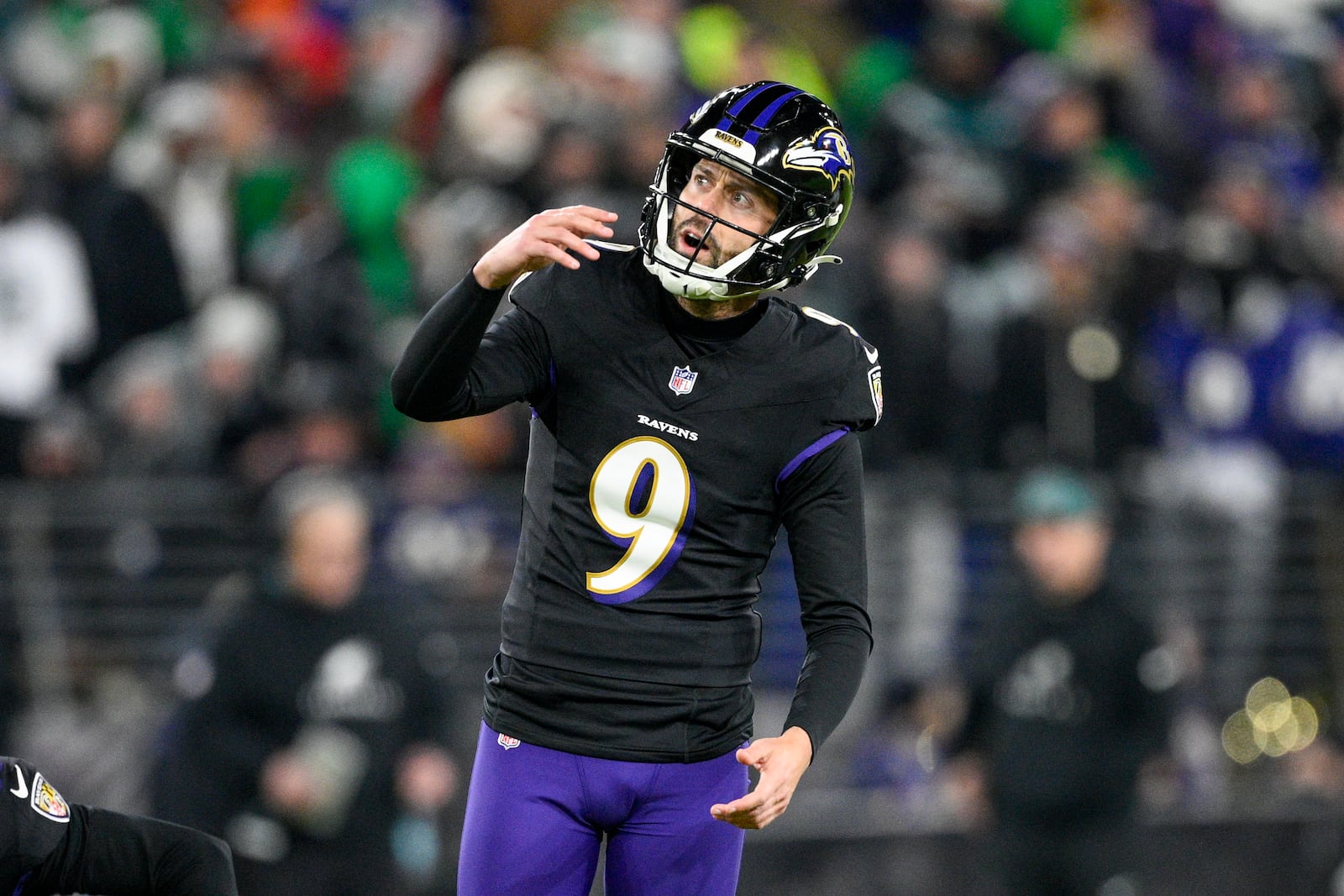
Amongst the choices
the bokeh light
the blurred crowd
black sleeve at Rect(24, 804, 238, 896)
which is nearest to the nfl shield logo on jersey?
black sleeve at Rect(24, 804, 238, 896)

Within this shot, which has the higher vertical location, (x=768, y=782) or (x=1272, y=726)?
(x=768, y=782)

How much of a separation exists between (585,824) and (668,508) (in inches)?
23.9

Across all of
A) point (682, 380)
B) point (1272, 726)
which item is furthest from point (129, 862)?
point (1272, 726)

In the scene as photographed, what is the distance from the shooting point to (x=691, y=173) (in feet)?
11.8

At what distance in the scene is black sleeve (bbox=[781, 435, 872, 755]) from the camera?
3.61m

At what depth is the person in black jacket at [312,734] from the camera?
21.5ft

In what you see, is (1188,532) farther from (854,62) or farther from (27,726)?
(27,726)

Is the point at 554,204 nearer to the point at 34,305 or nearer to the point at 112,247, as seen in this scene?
the point at 112,247

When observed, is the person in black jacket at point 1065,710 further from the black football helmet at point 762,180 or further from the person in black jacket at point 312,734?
the black football helmet at point 762,180

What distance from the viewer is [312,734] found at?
6.66m

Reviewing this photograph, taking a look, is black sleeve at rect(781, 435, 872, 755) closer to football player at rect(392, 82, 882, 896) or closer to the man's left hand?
football player at rect(392, 82, 882, 896)

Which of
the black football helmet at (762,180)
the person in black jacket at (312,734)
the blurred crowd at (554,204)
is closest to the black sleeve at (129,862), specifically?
the black football helmet at (762,180)

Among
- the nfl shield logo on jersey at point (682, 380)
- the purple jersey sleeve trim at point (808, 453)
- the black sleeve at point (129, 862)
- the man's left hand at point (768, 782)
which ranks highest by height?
the nfl shield logo on jersey at point (682, 380)

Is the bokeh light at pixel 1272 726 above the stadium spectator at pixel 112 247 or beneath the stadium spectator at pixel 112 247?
beneath
